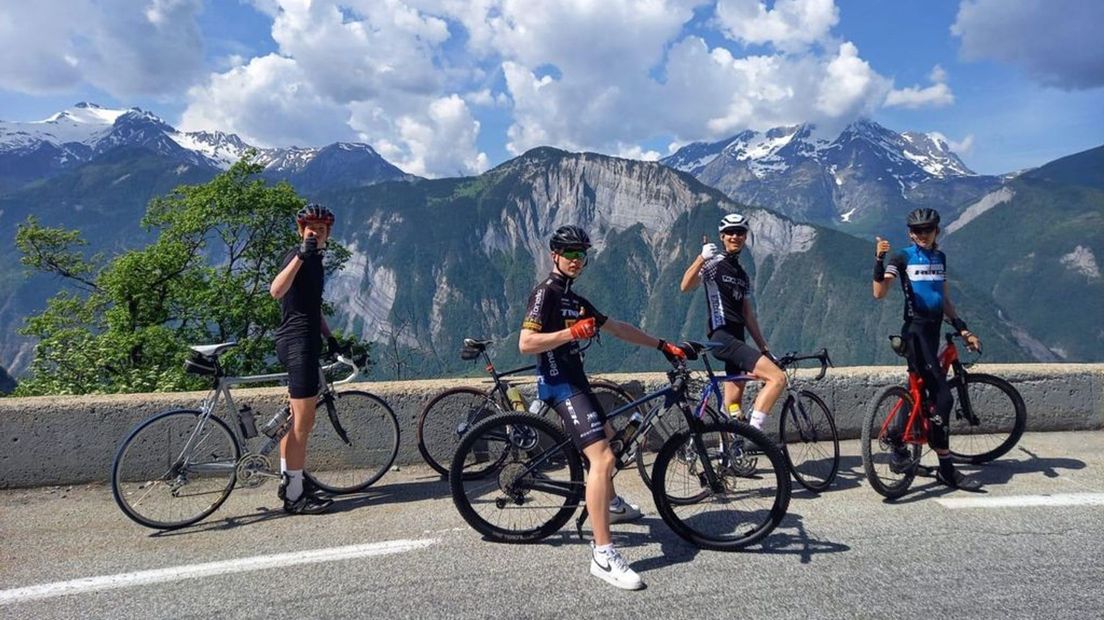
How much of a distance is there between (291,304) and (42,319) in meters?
29.1

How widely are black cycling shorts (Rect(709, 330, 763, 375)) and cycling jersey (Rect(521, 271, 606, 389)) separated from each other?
167 centimetres

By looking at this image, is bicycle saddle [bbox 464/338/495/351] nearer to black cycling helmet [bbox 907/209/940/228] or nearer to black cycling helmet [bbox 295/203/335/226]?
black cycling helmet [bbox 295/203/335/226]

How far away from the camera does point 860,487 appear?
5941 millimetres

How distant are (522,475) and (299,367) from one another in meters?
2.07

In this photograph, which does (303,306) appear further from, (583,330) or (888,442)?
(888,442)

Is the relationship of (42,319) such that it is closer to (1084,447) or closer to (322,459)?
(322,459)

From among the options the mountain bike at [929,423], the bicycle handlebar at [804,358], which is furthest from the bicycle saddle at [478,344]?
the mountain bike at [929,423]

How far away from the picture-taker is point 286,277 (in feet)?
16.9

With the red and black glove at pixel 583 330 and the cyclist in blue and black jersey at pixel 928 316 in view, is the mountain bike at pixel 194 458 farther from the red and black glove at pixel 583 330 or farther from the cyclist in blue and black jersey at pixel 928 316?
the cyclist in blue and black jersey at pixel 928 316

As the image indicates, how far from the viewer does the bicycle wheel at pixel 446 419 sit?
6605 mm

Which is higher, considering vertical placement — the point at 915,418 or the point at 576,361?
the point at 576,361

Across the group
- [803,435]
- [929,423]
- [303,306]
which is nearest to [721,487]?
[803,435]

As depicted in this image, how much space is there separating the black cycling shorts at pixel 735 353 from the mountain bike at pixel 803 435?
242mm

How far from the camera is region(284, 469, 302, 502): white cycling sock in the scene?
5.44 m
